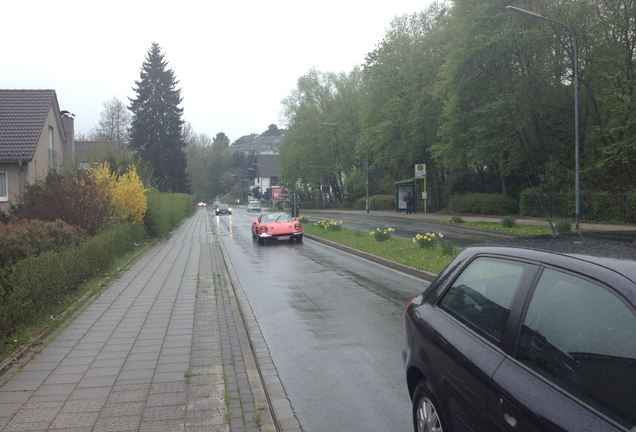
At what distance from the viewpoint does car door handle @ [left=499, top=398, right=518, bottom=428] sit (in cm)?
240

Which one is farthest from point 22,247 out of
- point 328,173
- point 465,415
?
point 328,173

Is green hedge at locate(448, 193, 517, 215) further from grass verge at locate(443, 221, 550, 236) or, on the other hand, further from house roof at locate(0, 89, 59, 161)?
house roof at locate(0, 89, 59, 161)

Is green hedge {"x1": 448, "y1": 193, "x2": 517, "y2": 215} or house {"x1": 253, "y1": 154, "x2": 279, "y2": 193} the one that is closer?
green hedge {"x1": 448, "y1": 193, "x2": 517, "y2": 215}

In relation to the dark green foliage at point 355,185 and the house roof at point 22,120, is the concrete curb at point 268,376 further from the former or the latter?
the dark green foliage at point 355,185

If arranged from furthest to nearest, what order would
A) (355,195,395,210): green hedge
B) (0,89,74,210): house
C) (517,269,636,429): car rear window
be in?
(355,195,395,210): green hedge < (0,89,74,210): house < (517,269,636,429): car rear window

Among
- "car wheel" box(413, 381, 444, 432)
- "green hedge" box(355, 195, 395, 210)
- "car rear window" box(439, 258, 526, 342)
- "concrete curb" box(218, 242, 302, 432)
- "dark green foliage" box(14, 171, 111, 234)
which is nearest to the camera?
"car rear window" box(439, 258, 526, 342)

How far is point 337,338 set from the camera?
715 cm

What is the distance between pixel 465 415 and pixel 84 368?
14.0ft

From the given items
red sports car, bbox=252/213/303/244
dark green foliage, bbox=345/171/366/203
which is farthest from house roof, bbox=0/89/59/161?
dark green foliage, bbox=345/171/366/203

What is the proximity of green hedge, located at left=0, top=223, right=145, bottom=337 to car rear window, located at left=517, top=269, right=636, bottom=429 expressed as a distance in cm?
554

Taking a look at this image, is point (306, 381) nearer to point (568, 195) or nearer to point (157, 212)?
point (157, 212)

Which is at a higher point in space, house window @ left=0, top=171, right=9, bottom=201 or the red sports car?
house window @ left=0, top=171, right=9, bottom=201

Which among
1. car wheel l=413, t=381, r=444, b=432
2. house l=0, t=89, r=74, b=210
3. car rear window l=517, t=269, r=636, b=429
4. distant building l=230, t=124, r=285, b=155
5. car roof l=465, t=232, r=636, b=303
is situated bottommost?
car wheel l=413, t=381, r=444, b=432

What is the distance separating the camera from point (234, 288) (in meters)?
11.4
